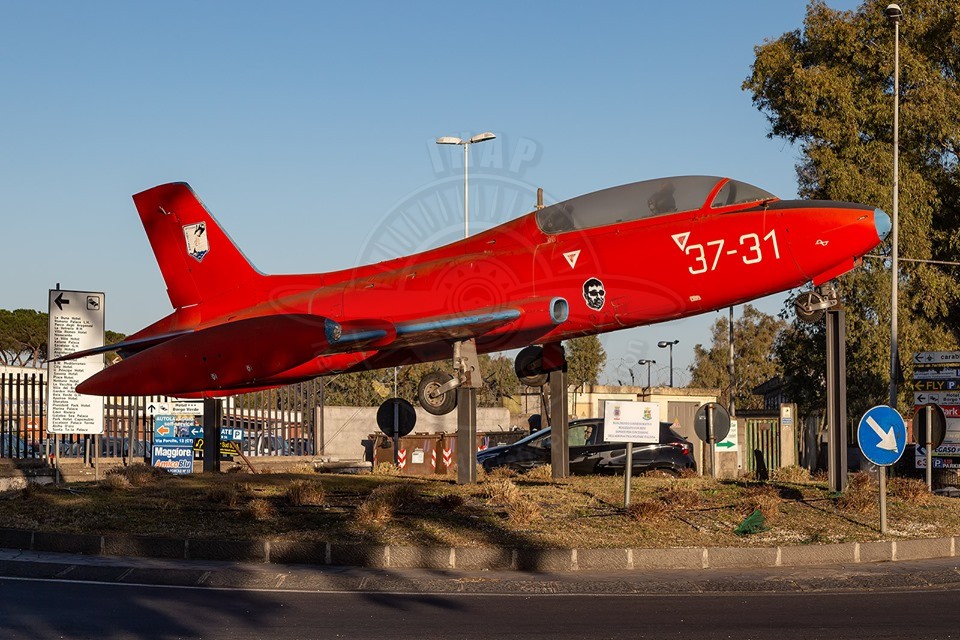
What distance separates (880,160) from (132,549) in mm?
32096

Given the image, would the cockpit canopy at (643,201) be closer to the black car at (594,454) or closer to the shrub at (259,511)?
the shrub at (259,511)

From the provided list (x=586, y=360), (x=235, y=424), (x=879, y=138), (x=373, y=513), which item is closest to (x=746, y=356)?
(x=586, y=360)

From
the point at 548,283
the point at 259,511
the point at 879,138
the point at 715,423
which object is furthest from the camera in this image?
the point at 879,138

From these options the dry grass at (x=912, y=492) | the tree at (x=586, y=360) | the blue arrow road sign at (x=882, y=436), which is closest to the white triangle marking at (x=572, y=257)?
the blue arrow road sign at (x=882, y=436)

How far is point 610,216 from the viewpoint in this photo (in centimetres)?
1723

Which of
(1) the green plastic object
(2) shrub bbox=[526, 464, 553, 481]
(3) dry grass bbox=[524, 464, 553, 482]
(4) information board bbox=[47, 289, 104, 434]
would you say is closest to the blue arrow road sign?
(1) the green plastic object

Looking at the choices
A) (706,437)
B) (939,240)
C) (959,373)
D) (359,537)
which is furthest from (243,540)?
(939,240)

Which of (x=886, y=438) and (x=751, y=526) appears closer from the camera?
(x=751, y=526)

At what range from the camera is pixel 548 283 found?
1759 centimetres

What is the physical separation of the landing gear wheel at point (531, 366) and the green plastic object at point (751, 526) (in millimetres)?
5535

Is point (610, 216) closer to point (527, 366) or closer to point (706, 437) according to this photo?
point (527, 366)

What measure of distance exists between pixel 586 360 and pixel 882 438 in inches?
2268

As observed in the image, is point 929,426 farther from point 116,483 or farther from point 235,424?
point 235,424

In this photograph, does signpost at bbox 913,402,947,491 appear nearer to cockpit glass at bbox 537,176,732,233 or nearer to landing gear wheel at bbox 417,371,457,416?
cockpit glass at bbox 537,176,732,233
